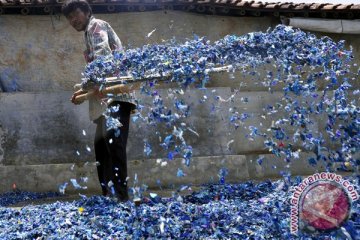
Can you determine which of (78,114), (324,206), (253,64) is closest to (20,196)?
(78,114)

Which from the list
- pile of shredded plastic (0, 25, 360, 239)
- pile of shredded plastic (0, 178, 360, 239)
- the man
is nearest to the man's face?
the man

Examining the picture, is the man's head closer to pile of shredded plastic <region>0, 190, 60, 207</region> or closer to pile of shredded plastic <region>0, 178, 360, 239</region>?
pile of shredded plastic <region>0, 178, 360, 239</region>

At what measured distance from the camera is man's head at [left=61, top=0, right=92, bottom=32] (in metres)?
4.16

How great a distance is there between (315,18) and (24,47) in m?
4.82

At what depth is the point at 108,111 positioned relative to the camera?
3.91 m

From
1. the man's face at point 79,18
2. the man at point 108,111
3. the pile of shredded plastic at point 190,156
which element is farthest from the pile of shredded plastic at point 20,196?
the man's face at point 79,18

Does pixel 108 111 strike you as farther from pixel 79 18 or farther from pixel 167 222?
pixel 167 222

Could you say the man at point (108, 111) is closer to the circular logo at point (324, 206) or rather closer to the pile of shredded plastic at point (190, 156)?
the pile of shredded plastic at point (190, 156)

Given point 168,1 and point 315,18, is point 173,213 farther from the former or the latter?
point 315,18

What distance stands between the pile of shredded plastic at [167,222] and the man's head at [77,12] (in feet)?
5.50

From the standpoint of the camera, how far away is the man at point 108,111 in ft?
12.8

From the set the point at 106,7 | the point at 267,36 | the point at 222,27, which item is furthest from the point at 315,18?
the point at 267,36

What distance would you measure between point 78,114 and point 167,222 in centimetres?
429

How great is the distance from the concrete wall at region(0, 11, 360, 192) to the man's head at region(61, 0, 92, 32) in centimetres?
244
